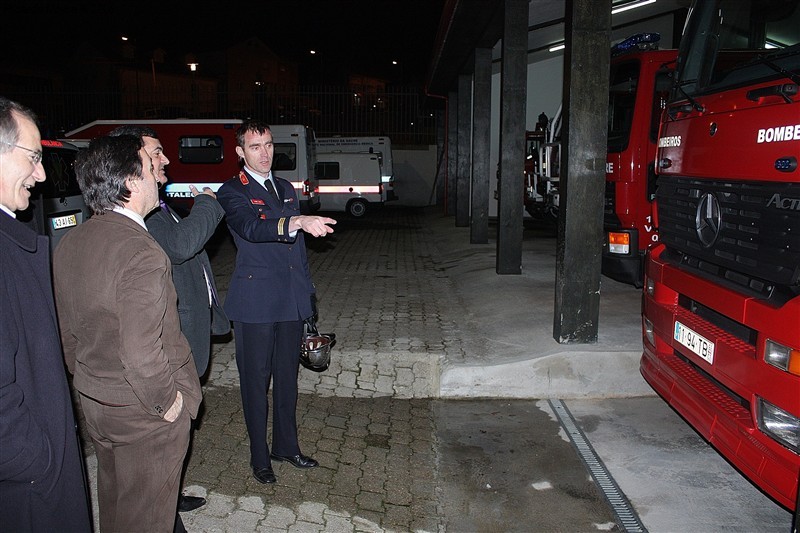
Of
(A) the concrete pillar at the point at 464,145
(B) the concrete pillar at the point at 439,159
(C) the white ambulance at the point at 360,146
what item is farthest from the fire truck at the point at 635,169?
(B) the concrete pillar at the point at 439,159

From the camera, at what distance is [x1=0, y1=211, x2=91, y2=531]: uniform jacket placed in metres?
1.82

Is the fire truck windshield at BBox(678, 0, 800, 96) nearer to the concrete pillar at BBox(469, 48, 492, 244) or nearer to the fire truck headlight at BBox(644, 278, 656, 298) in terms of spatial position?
the fire truck headlight at BBox(644, 278, 656, 298)

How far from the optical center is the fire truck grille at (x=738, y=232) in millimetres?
3000

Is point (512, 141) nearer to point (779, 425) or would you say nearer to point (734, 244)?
point (734, 244)

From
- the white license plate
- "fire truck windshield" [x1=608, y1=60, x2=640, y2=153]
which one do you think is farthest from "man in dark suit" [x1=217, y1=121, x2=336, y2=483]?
"fire truck windshield" [x1=608, y1=60, x2=640, y2=153]

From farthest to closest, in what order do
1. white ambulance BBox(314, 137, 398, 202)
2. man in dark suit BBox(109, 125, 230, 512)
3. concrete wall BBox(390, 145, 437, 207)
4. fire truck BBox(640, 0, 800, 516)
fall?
concrete wall BBox(390, 145, 437, 207) → white ambulance BBox(314, 137, 398, 202) → man in dark suit BBox(109, 125, 230, 512) → fire truck BBox(640, 0, 800, 516)

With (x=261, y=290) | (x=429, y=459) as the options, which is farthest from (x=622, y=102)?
(x=261, y=290)

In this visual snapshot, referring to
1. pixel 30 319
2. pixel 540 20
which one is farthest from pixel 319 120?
pixel 30 319

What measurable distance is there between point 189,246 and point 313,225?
66 cm

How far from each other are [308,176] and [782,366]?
1623cm

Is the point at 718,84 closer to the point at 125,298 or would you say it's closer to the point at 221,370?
the point at 125,298

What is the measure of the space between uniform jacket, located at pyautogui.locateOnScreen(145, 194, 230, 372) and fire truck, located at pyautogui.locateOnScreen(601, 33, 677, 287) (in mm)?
4580

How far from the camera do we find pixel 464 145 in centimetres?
1733

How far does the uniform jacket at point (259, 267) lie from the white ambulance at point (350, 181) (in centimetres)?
1806
